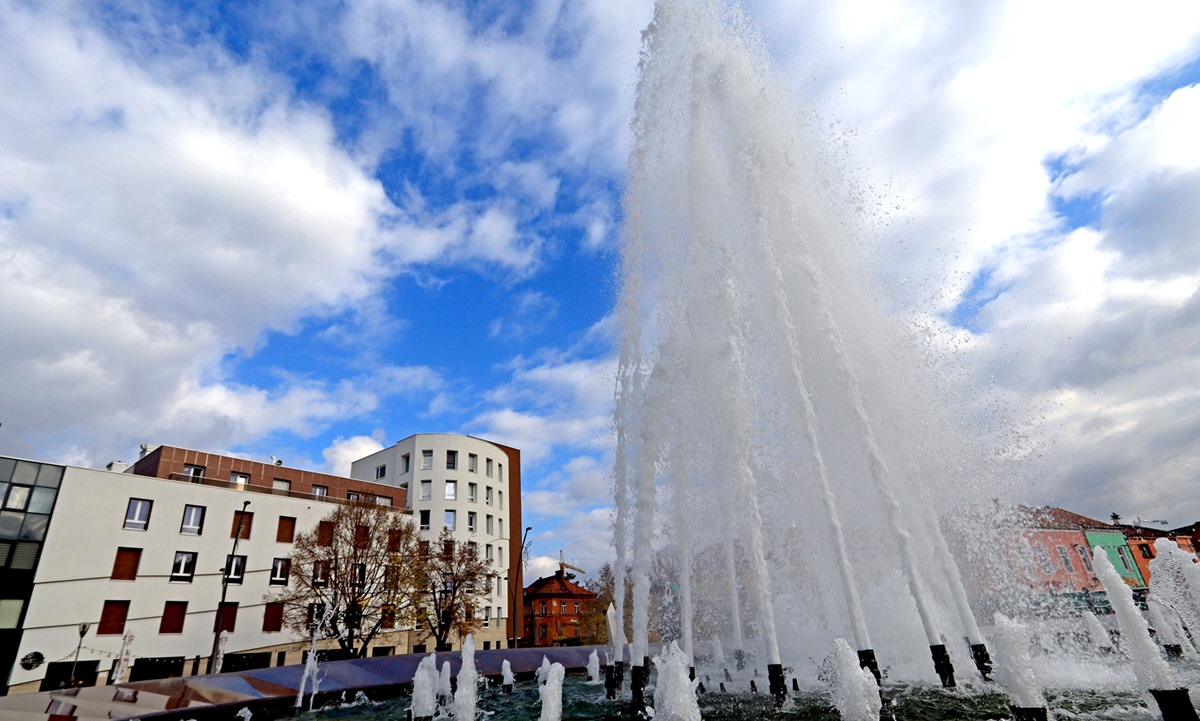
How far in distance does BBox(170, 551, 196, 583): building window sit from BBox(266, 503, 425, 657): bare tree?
4940 millimetres

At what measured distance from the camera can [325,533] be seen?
41.0m

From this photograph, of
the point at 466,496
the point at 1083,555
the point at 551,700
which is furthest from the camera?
the point at 466,496

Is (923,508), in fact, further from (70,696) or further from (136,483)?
(136,483)

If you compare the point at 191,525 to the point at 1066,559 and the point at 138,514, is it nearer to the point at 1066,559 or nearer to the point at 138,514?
the point at 138,514

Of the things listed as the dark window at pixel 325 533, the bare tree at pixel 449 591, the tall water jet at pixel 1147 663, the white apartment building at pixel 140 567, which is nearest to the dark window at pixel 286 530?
the white apartment building at pixel 140 567

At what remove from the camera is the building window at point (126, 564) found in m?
32.9

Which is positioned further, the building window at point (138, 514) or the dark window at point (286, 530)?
the dark window at point (286, 530)

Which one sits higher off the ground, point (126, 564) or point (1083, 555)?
point (126, 564)

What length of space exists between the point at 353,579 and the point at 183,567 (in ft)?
31.8

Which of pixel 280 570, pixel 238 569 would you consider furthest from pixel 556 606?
pixel 238 569

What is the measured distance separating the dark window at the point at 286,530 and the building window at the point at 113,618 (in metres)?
8.58

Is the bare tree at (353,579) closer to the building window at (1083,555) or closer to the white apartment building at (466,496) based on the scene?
the white apartment building at (466,496)

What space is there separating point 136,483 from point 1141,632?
4337 centimetres

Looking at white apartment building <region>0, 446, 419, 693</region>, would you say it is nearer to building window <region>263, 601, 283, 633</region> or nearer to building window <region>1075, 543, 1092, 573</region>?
building window <region>263, 601, 283, 633</region>
